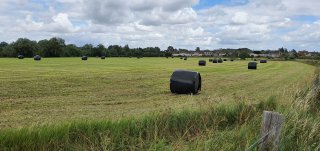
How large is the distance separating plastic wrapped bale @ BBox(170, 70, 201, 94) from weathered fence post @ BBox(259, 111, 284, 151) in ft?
43.4

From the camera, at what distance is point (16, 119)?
10938 mm

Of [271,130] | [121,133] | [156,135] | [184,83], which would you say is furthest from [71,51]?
[271,130]

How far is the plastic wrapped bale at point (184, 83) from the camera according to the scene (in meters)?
19.0

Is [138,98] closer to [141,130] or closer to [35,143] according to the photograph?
[141,130]

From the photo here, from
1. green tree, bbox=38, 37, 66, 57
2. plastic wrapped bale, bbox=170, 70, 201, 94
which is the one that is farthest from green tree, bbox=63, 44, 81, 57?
plastic wrapped bale, bbox=170, 70, 201, 94

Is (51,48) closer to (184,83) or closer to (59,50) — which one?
(59,50)

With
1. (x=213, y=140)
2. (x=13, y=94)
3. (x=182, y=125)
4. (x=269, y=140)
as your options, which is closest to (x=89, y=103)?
(x=13, y=94)

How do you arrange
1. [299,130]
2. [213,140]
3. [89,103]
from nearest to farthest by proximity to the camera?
[213,140]
[299,130]
[89,103]

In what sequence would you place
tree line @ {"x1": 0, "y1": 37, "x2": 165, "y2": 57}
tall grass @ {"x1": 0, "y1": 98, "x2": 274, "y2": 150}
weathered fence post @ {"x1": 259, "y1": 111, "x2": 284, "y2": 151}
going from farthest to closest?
tree line @ {"x1": 0, "y1": 37, "x2": 165, "y2": 57} → tall grass @ {"x1": 0, "y1": 98, "x2": 274, "y2": 150} → weathered fence post @ {"x1": 259, "y1": 111, "x2": 284, "y2": 151}

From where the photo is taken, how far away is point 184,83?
19.0 metres

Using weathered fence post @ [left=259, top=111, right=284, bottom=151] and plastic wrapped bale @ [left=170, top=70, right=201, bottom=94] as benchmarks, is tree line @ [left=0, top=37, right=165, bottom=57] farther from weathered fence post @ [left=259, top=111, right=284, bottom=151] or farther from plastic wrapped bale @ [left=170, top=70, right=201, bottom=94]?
weathered fence post @ [left=259, top=111, right=284, bottom=151]

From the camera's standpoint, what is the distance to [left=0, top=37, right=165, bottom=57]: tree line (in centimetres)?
10936

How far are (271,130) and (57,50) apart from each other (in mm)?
118814

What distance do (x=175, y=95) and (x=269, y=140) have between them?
504 inches
